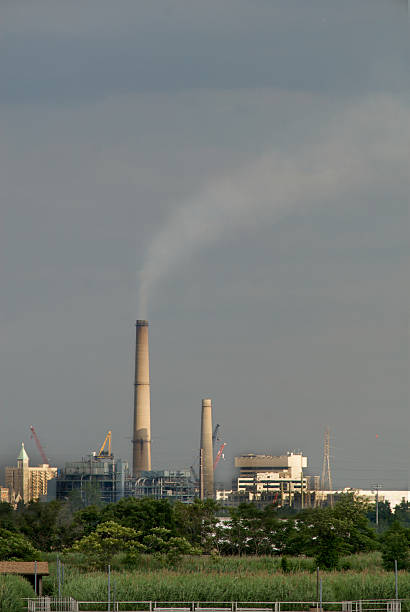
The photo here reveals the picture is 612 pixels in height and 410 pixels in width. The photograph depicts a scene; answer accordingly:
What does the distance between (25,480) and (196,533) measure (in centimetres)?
9468

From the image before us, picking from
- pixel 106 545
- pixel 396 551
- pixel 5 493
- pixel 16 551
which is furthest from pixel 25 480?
pixel 396 551

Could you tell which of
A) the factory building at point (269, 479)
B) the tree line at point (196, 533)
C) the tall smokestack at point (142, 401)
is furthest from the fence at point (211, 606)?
the factory building at point (269, 479)

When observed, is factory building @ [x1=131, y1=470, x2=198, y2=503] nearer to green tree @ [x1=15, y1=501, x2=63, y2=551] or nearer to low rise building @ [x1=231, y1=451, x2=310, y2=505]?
low rise building @ [x1=231, y1=451, x2=310, y2=505]

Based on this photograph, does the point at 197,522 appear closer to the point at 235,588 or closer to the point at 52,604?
the point at 235,588

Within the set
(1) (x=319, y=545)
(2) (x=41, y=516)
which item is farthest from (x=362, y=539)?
(2) (x=41, y=516)

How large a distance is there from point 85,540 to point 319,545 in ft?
41.9

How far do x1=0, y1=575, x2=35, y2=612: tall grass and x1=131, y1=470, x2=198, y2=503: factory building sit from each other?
7556 centimetres

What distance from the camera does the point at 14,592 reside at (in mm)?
34469

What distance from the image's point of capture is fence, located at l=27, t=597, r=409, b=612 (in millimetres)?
35375

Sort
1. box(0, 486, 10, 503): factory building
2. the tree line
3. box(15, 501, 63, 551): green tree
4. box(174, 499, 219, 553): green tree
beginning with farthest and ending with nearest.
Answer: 1. box(0, 486, 10, 503): factory building
2. box(15, 501, 63, 551): green tree
3. box(174, 499, 219, 553): green tree
4. the tree line

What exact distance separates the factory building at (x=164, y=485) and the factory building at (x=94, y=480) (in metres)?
1.72

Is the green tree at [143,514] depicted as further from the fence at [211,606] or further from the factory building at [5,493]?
the factory building at [5,493]


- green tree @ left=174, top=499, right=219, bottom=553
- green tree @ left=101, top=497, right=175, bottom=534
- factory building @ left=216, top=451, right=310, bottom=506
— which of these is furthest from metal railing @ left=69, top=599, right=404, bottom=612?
factory building @ left=216, top=451, right=310, bottom=506

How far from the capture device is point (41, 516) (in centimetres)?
6272
